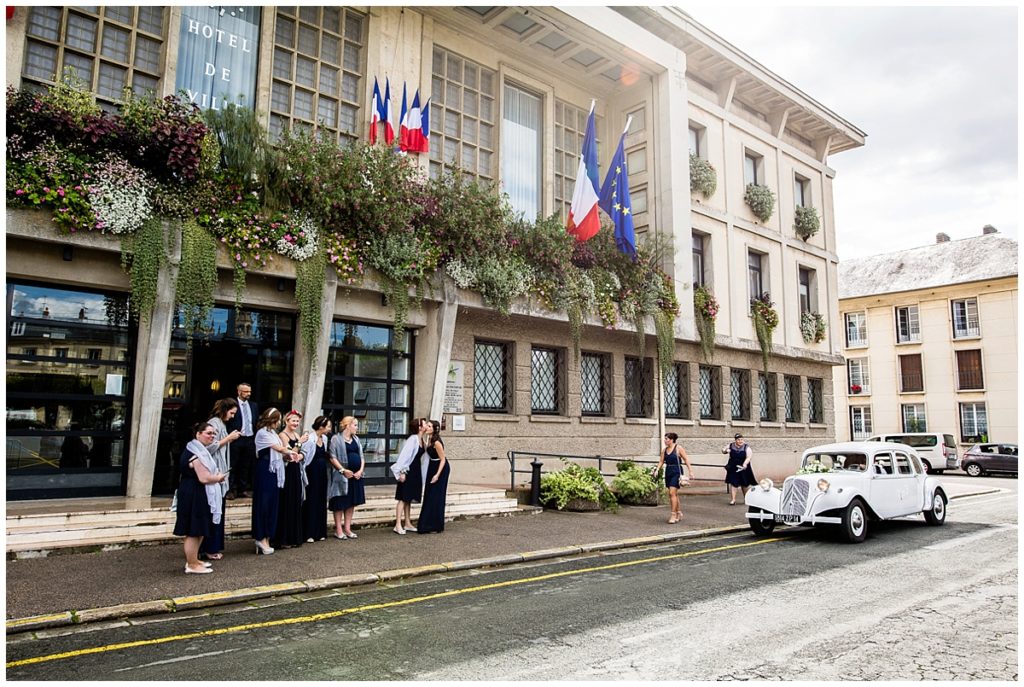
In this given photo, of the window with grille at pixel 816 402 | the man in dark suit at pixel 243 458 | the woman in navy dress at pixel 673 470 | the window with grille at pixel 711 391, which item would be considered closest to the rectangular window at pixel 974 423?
the window with grille at pixel 816 402

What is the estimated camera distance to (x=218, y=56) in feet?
43.4

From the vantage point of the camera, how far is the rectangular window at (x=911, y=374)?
139 ft

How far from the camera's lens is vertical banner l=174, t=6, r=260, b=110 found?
12828 mm

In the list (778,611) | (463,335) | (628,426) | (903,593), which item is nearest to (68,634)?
(778,611)

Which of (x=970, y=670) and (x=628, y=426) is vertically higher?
(x=628, y=426)

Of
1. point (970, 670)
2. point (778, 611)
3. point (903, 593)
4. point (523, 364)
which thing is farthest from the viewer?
point (523, 364)

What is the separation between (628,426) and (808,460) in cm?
663

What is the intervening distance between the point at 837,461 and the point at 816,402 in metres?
15.1

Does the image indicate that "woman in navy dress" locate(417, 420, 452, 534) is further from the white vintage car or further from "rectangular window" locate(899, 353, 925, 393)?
"rectangular window" locate(899, 353, 925, 393)

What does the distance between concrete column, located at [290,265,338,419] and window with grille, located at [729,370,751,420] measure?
561 inches

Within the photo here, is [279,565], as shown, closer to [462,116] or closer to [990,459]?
[462,116]

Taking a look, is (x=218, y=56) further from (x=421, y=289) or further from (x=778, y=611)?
(x=778, y=611)

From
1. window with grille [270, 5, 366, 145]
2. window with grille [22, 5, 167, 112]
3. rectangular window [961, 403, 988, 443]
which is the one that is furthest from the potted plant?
rectangular window [961, 403, 988, 443]

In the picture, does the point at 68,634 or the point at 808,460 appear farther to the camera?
the point at 808,460
